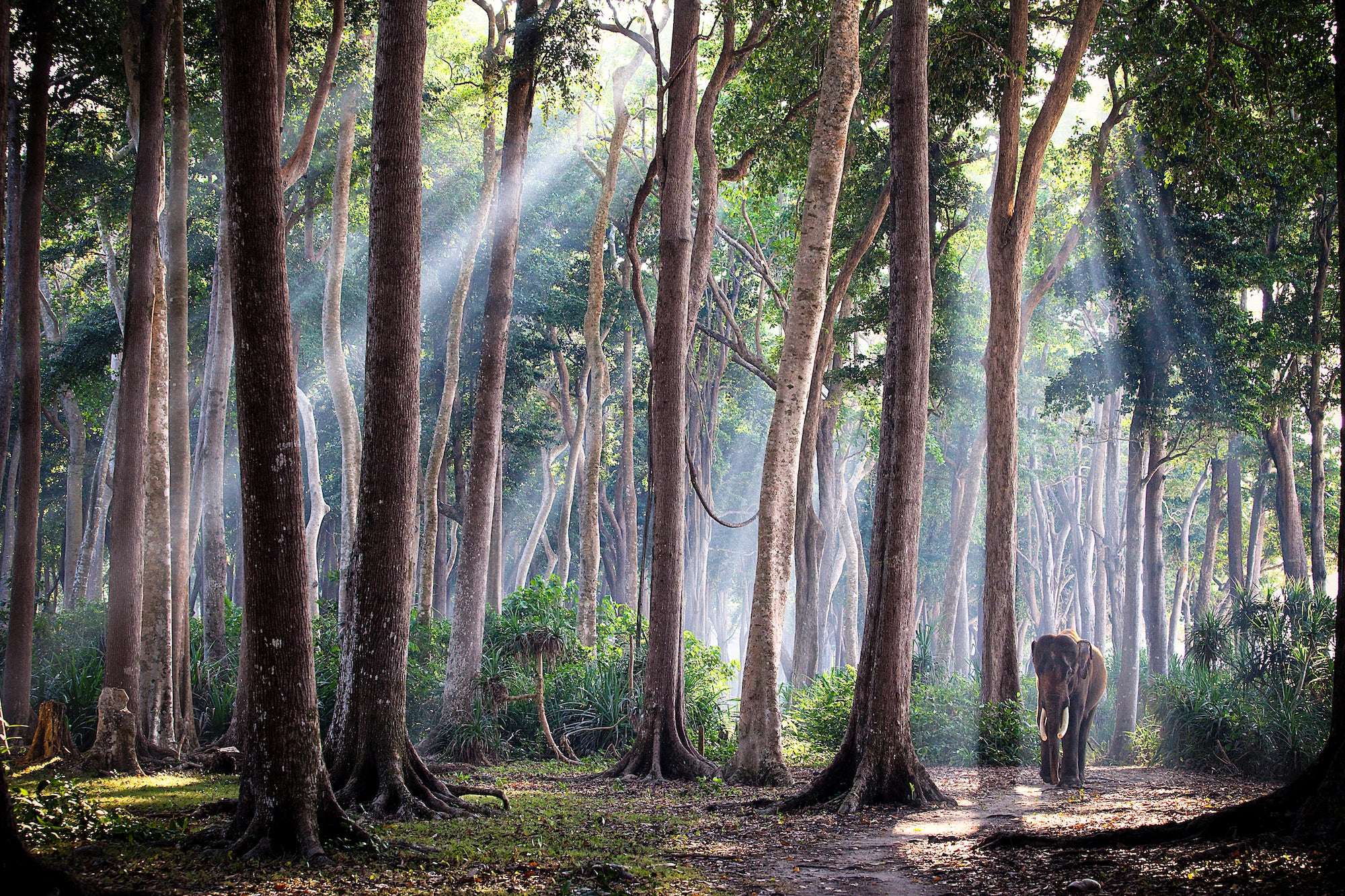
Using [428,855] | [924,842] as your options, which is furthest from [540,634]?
[428,855]

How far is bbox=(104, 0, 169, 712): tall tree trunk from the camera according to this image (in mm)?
11930

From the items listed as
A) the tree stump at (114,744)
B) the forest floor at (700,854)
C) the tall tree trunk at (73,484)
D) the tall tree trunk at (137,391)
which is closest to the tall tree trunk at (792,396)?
the forest floor at (700,854)

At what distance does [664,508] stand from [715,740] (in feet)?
16.0

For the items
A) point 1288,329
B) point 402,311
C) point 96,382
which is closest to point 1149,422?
point 1288,329

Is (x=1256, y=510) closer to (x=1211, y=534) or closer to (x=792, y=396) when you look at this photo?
(x=1211, y=534)

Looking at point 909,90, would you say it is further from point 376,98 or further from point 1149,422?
A: point 1149,422

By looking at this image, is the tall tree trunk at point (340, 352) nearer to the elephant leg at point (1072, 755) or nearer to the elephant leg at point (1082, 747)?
the elephant leg at point (1072, 755)

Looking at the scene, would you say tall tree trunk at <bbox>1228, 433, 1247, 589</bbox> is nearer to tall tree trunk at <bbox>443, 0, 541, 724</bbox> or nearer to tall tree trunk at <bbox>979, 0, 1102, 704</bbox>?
tall tree trunk at <bbox>979, 0, 1102, 704</bbox>

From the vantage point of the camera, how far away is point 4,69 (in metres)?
5.73

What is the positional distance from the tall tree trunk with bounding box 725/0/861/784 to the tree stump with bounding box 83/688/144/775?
6534mm

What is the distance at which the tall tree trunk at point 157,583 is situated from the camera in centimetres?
1230

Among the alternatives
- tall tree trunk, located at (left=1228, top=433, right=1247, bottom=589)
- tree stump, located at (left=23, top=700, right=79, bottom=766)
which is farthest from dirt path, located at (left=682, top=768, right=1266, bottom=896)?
tall tree trunk, located at (left=1228, top=433, right=1247, bottom=589)

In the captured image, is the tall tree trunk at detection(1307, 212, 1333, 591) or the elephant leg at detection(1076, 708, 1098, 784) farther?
A: the tall tree trunk at detection(1307, 212, 1333, 591)

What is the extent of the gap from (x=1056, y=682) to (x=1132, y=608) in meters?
8.86
